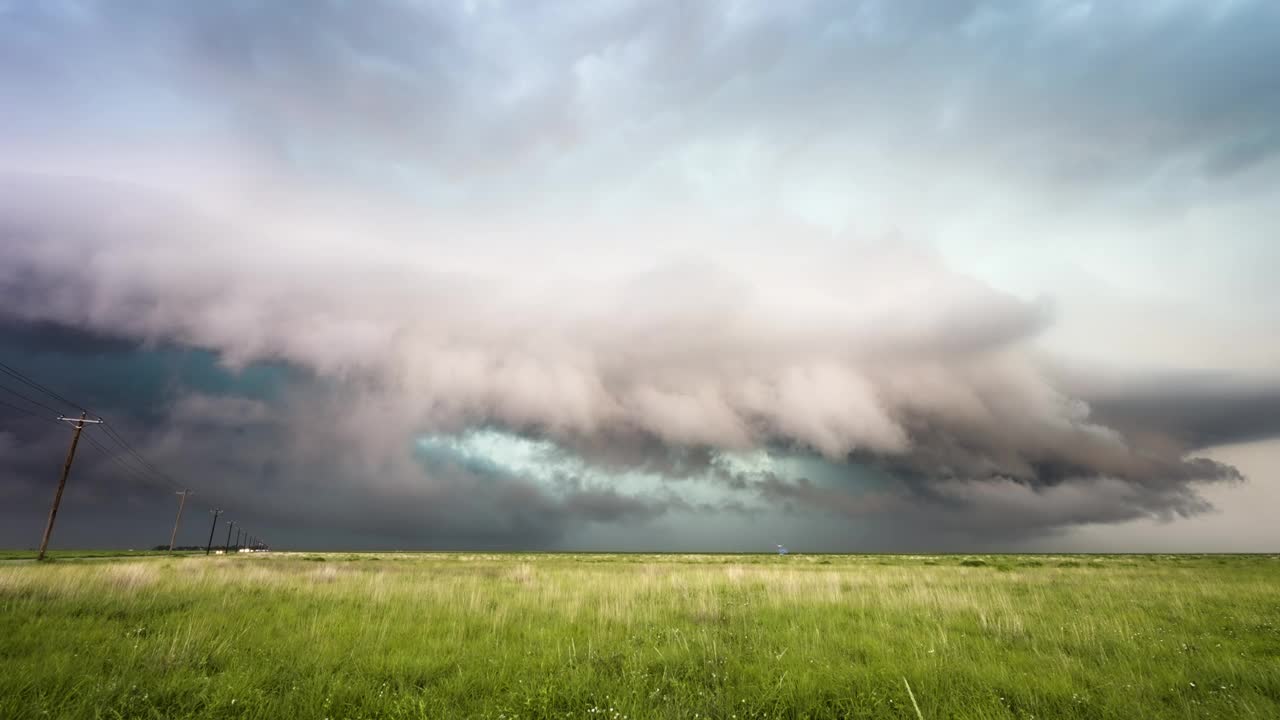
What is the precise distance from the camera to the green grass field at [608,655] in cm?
633

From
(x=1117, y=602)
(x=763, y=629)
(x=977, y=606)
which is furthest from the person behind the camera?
(x=1117, y=602)

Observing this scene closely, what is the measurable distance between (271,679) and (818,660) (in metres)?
7.62

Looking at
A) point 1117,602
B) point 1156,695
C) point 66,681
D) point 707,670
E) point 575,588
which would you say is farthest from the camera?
point 575,588

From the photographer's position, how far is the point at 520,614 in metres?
12.3

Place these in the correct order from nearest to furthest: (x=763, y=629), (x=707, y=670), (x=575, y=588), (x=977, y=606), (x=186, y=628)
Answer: (x=707, y=670) < (x=186, y=628) < (x=763, y=629) < (x=977, y=606) < (x=575, y=588)

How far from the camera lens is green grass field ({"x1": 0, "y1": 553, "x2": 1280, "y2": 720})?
6.33m

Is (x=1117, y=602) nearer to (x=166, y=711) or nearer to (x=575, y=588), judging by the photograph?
(x=575, y=588)

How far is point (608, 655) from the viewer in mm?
8406

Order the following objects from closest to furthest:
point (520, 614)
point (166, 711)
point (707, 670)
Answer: point (166, 711) → point (707, 670) → point (520, 614)

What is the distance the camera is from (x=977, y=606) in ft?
44.7

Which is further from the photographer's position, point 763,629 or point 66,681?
point 763,629

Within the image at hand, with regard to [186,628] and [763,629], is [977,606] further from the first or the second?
[186,628]

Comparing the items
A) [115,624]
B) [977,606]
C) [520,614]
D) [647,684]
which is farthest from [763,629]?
[115,624]

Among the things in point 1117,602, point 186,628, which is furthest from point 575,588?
point 1117,602
